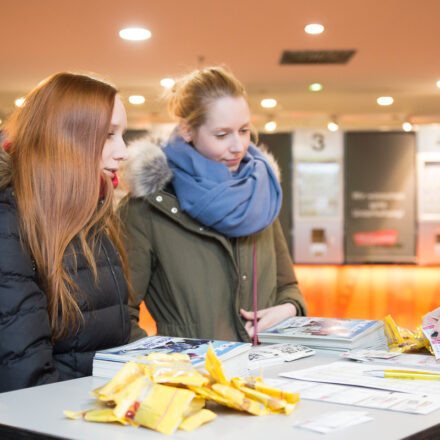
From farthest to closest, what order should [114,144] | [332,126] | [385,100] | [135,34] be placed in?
[332,126] < [385,100] < [135,34] < [114,144]

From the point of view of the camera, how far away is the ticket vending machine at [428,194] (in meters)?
12.5

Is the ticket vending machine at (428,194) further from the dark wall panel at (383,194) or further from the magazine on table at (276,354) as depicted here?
the magazine on table at (276,354)

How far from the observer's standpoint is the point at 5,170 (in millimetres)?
1602

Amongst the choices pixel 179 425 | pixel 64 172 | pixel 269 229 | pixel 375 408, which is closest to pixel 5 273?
pixel 64 172

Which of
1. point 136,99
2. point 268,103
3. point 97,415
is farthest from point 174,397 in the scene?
point 268,103

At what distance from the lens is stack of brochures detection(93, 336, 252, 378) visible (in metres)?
1.38

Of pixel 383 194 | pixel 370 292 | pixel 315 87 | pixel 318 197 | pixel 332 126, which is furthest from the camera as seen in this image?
pixel 318 197

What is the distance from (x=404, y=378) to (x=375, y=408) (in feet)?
0.89

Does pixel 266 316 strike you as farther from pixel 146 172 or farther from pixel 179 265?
pixel 146 172

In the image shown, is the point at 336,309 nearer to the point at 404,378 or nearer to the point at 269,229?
the point at 269,229

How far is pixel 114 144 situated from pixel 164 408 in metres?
0.91

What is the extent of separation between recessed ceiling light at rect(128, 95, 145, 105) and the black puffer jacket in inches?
346

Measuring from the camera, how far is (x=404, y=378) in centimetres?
144

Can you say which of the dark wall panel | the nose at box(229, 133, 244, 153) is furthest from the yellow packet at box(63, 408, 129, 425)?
the dark wall panel
